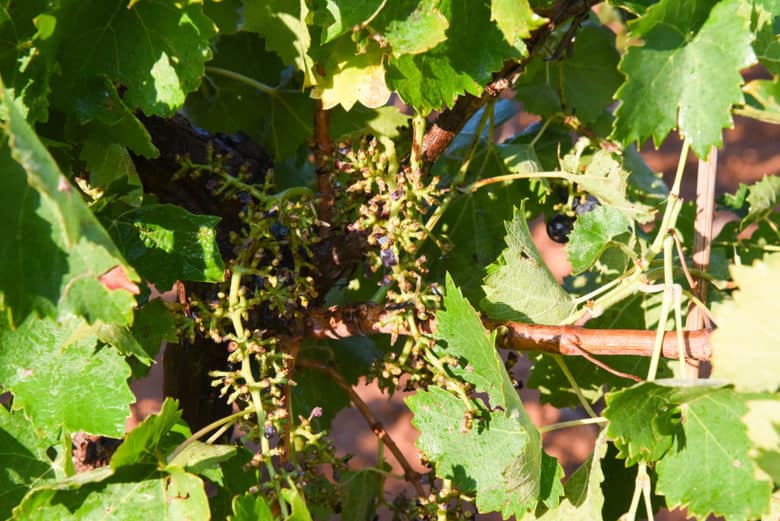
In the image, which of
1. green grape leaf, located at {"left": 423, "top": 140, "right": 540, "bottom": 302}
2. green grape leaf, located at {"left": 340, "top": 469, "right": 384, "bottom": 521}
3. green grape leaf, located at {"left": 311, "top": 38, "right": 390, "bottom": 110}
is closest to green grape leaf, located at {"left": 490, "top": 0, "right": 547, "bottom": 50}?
green grape leaf, located at {"left": 311, "top": 38, "right": 390, "bottom": 110}

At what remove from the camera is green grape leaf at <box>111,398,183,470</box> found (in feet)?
2.09

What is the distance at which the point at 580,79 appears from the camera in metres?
1.16

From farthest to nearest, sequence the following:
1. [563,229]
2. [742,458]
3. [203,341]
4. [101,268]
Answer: [563,229], [203,341], [742,458], [101,268]

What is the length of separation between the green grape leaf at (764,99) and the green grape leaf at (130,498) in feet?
1.69

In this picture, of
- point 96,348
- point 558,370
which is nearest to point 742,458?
point 558,370

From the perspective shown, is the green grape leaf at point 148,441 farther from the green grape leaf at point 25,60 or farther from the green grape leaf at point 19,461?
the green grape leaf at point 25,60

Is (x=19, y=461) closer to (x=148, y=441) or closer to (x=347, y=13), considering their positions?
(x=148, y=441)

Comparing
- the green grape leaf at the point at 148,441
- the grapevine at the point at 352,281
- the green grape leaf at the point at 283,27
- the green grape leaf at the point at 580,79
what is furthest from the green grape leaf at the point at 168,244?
the green grape leaf at the point at 580,79

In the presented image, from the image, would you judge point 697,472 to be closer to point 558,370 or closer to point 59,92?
point 558,370

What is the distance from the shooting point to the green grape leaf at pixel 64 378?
71 centimetres

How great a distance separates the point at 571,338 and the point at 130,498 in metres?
0.41

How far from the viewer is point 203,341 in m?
0.96

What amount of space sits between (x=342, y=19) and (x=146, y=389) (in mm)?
2021

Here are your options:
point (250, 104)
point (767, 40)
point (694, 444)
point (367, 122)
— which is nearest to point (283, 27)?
point (367, 122)
